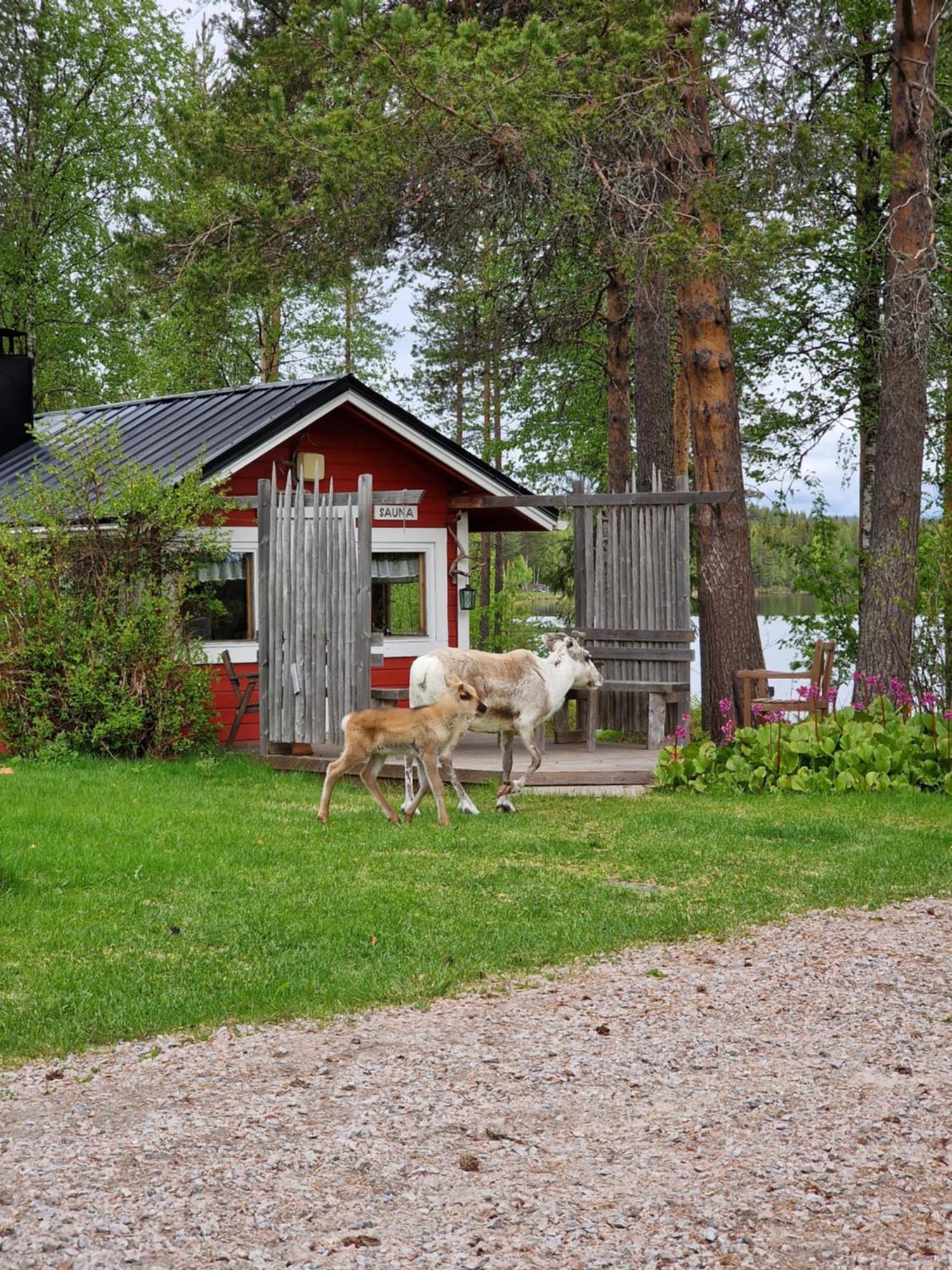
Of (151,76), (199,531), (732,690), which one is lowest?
(732,690)

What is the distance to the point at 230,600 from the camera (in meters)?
17.1

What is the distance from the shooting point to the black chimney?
20.7 meters

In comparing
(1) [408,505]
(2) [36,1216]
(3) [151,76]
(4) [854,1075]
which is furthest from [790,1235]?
(3) [151,76]

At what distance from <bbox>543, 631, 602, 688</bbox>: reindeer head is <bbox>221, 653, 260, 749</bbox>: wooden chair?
13.4ft

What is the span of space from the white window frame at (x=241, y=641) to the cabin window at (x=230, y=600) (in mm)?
52

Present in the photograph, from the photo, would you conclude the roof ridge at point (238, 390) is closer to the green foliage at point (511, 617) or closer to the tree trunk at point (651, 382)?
the tree trunk at point (651, 382)

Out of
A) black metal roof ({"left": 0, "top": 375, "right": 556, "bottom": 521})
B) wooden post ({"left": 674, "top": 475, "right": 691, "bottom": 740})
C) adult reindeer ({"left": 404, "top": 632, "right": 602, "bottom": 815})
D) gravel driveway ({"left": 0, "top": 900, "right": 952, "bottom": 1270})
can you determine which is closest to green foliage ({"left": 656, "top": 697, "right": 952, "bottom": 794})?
adult reindeer ({"left": 404, "top": 632, "right": 602, "bottom": 815})

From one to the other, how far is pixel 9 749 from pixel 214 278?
18.3 feet

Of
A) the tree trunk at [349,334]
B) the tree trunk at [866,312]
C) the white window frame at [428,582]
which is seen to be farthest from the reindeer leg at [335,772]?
the tree trunk at [349,334]

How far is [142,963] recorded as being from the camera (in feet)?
23.1

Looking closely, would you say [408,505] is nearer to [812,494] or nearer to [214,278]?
[214,278]

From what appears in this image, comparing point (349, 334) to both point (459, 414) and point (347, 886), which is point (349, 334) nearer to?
point (459, 414)

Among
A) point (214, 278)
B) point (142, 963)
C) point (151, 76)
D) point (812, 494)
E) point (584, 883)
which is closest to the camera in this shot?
point (142, 963)

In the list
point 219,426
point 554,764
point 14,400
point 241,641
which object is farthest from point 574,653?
point 14,400
